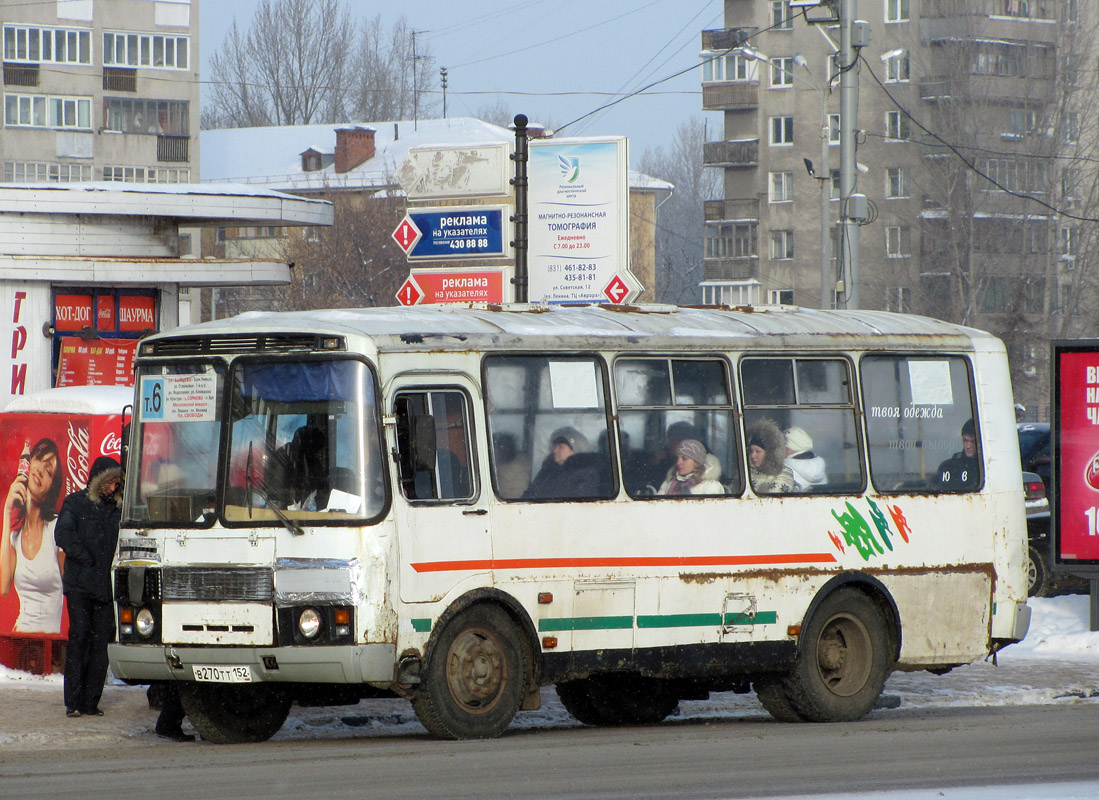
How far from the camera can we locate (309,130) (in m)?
98.9

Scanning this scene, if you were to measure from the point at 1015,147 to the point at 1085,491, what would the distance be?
5091 centimetres

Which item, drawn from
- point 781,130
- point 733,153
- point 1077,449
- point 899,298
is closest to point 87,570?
point 1077,449

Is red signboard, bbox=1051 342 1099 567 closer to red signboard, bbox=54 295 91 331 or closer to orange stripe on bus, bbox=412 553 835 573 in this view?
orange stripe on bus, bbox=412 553 835 573

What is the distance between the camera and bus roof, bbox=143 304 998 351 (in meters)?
11.0

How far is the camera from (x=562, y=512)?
11430 millimetres

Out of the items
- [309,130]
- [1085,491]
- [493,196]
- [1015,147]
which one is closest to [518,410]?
[1085,491]

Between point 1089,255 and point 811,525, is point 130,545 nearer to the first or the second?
point 811,525

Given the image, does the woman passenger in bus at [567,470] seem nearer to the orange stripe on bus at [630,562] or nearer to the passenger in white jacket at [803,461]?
the orange stripe on bus at [630,562]

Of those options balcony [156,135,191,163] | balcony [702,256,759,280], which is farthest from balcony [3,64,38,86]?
balcony [702,256,759,280]

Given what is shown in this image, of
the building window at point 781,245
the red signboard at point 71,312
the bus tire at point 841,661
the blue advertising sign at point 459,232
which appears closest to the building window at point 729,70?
the building window at point 781,245

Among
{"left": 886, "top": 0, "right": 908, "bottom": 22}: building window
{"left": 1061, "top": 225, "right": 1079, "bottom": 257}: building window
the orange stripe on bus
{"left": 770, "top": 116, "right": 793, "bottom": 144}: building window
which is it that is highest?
{"left": 886, "top": 0, "right": 908, "bottom": 22}: building window

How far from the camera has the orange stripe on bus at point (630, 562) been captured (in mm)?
10820

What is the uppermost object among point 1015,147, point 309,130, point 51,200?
point 309,130

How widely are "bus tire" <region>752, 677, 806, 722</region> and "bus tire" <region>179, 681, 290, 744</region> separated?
331 cm
